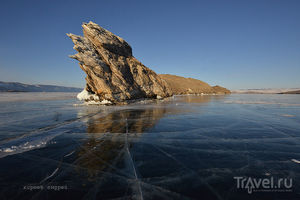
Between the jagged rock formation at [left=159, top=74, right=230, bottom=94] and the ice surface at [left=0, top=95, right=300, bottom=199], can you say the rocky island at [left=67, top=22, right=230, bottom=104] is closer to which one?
the ice surface at [left=0, top=95, right=300, bottom=199]

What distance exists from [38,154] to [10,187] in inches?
70.7

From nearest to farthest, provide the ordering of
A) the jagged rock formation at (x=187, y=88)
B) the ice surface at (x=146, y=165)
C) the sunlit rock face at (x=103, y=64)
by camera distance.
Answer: the ice surface at (x=146, y=165) < the sunlit rock face at (x=103, y=64) < the jagged rock formation at (x=187, y=88)

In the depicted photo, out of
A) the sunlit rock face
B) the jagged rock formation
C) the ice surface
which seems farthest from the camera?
the jagged rock formation

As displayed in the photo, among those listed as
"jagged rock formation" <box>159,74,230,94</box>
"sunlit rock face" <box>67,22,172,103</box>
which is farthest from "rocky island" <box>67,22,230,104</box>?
"jagged rock formation" <box>159,74,230,94</box>

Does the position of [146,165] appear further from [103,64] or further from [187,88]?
[187,88]

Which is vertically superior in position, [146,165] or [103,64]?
[103,64]

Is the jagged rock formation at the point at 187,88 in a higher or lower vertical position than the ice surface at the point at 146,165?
higher

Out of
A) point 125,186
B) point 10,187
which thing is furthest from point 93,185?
point 10,187

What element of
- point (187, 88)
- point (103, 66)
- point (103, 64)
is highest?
point (103, 64)

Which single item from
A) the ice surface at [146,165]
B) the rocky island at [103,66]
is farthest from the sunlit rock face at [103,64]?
the ice surface at [146,165]

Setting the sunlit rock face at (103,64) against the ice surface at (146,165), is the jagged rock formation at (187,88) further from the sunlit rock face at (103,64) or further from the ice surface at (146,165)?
the ice surface at (146,165)

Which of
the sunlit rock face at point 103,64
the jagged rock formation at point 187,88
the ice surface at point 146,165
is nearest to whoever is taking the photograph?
the ice surface at point 146,165

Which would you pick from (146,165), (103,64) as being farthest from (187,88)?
(146,165)

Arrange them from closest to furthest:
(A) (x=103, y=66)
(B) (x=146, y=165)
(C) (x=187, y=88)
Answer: (B) (x=146, y=165), (A) (x=103, y=66), (C) (x=187, y=88)
